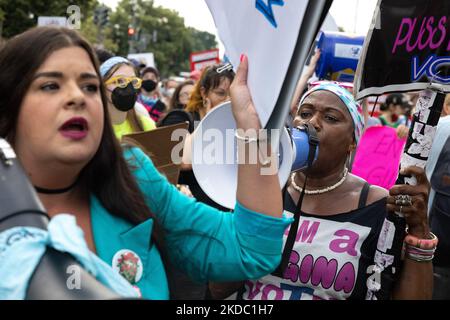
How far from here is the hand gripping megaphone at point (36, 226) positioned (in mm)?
979

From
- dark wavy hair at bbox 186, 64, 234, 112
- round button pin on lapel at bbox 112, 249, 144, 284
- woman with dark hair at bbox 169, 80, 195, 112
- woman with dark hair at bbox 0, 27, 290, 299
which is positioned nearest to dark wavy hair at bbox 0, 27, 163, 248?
woman with dark hair at bbox 0, 27, 290, 299

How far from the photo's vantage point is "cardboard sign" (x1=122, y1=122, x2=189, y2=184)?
2826 millimetres

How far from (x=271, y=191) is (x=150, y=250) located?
15.4 inches

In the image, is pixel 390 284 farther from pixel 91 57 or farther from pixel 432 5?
pixel 91 57

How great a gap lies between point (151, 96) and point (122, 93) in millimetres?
5926

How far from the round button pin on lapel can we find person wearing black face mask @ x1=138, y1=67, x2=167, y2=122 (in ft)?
21.3

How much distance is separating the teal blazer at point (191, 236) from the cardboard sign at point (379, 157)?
7.80 ft

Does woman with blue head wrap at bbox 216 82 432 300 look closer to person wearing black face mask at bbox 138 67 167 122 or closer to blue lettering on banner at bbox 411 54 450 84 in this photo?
blue lettering on banner at bbox 411 54 450 84

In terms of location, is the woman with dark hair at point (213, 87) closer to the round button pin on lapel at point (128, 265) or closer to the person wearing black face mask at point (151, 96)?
the person wearing black face mask at point (151, 96)

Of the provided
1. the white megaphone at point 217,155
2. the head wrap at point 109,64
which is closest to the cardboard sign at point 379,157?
the head wrap at point 109,64

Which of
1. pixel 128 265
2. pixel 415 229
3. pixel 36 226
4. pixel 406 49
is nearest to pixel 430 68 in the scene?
pixel 406 49

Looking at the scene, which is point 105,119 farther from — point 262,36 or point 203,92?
point 203,92

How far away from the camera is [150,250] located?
1659 millimetres
